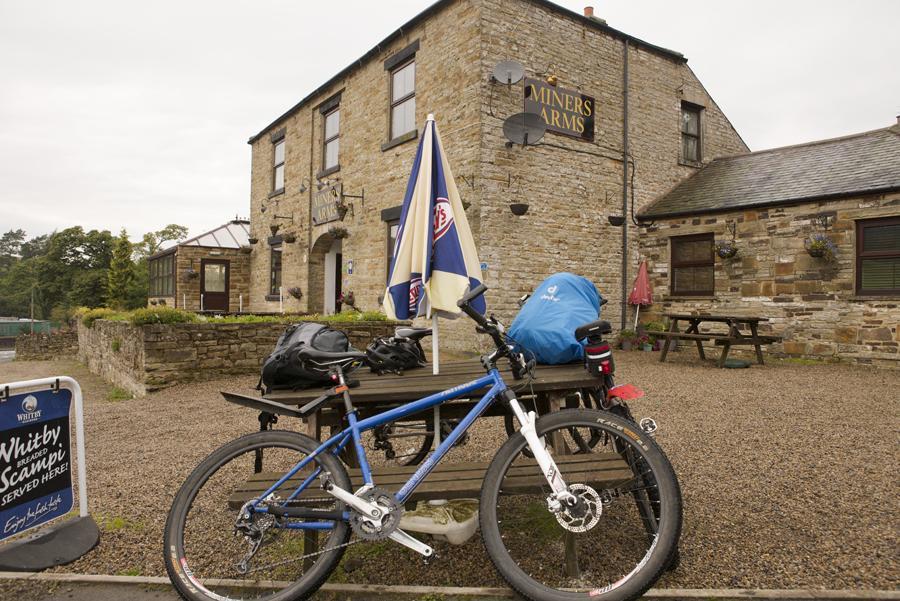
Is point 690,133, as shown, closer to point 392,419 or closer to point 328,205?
point 328,205

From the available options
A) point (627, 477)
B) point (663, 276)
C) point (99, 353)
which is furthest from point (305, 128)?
point (627, 477)

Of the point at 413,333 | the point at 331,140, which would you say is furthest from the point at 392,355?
the point at 331,140

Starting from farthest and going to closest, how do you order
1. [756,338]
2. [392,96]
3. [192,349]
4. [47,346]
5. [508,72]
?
[47,346] → [392,96] → [508,72] → [756,338] → [192,349]

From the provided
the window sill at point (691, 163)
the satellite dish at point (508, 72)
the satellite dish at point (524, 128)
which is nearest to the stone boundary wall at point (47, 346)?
the satellite dish at point (524, 128)

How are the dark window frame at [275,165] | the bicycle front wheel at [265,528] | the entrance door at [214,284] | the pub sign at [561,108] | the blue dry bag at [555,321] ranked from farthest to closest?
the entrance door at [214,284]
the dark window frame at [275,165]
the pub sign at [561,108]
the blue dry bag at [555,321]
the bicycle front wheel at [265,528]

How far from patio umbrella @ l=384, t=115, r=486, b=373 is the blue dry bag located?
30cm

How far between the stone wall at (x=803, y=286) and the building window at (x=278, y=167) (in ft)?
39.1

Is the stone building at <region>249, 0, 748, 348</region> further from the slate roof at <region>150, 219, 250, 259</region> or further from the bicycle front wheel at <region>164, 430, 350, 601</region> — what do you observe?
the bicycle front wheel at <region>164, 430, 350, 601</region>

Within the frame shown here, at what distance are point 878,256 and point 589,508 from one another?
982cm

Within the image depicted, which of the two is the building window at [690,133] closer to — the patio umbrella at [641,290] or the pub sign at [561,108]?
the pub sign at [561,108]

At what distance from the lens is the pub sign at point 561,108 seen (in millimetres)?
10352

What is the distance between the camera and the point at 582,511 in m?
2.18

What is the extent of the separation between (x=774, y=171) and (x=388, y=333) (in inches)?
357

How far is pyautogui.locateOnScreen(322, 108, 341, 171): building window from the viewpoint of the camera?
46.0ft
